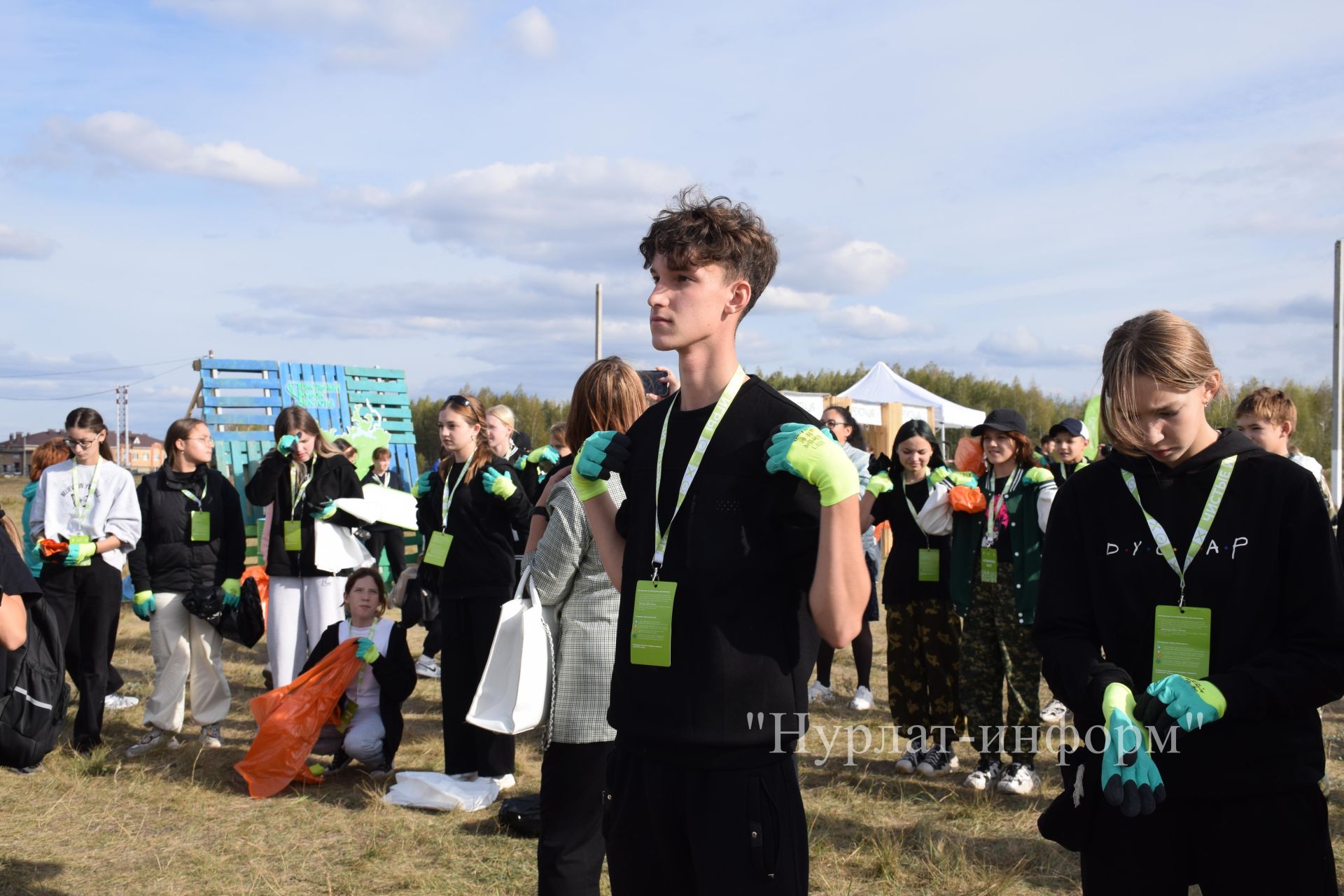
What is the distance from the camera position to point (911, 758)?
19.9 feet

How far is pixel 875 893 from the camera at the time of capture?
14.0 feet

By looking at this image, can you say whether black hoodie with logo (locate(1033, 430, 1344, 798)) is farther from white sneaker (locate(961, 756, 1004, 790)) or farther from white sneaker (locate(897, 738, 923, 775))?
white sneaker (locate(897, 738, 923, 775))

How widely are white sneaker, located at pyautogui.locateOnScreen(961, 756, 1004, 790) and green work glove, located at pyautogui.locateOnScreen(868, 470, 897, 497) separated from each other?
5.11ft

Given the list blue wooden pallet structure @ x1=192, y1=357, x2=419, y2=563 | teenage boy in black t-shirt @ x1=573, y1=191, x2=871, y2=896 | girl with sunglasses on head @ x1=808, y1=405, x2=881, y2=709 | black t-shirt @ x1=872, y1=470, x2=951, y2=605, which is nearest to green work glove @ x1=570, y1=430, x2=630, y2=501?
teenage boy in black t-shirt @ x1=573, y1=191, x2=871, y2=896

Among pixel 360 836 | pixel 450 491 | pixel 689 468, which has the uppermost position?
pixel 689 468

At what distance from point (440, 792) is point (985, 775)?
2.84 metres

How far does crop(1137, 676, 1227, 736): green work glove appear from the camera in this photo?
194 cm

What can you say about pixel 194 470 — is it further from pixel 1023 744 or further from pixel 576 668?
pixel 1023 744

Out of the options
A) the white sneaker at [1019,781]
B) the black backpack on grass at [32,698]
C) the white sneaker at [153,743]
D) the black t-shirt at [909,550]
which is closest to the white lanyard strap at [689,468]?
the black backpack on grass at [32,698]

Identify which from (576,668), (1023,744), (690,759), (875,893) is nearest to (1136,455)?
(690,759)

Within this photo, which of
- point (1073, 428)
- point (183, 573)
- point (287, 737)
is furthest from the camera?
point (183, 573)

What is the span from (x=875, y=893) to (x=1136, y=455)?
2.72 metres

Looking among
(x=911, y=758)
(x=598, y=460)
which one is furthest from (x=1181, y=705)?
(x=911, y=758)

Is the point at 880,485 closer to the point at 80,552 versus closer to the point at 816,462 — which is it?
the point at 816,462
